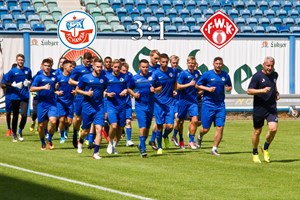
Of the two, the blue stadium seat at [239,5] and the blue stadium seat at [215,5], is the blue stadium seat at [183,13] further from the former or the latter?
the blue stadium seat at [239,5]

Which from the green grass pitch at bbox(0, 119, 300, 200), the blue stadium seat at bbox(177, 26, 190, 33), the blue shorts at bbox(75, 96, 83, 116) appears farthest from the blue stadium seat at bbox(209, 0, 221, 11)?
the blue shorts at bbox(75, 96, 83, 116)

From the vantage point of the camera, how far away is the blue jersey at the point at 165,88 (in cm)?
2175

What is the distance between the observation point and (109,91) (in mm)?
21312

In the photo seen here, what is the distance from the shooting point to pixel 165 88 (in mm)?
21828

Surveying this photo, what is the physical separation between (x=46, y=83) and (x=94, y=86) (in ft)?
7.77

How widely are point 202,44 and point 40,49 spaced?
6096mm

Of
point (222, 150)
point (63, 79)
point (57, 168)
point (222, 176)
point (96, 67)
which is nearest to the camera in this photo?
point (222, 176)

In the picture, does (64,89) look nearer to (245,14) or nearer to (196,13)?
(196,13)

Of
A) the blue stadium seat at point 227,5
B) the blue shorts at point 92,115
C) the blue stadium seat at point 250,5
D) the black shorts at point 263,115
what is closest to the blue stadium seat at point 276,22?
the blue stadium seat at point 250,5

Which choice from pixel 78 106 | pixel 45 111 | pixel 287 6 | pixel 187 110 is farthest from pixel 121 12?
pixel 45 111

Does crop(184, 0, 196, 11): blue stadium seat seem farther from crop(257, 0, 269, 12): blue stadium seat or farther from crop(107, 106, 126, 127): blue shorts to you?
crop(107, 106, 126, 127): blue shorts

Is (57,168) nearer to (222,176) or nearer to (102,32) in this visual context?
(222,176)

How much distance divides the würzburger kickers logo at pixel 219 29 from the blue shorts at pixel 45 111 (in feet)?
38.3

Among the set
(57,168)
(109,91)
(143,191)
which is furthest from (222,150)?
(143,191)
